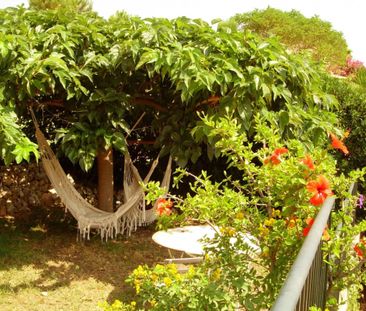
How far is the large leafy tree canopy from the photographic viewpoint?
154 inches

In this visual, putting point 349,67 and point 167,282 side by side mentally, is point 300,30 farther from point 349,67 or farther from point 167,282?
point 167,282

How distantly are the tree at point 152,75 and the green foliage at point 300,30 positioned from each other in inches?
695

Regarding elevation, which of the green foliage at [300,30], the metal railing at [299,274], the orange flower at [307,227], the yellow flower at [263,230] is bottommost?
the yellow flower at [263,230]

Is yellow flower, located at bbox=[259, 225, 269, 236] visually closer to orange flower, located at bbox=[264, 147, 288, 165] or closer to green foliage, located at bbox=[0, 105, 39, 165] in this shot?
orange flower, located at bbox=[264, 147, 288, 165]

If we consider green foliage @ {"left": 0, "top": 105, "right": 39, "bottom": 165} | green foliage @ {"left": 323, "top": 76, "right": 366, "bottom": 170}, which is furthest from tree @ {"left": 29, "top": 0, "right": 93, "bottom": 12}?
green foliage @ {"left": 0, "top": 105, "right": 39, "bottom": 165}

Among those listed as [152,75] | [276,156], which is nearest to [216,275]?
[276,156]

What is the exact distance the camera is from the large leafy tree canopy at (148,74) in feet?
12.9

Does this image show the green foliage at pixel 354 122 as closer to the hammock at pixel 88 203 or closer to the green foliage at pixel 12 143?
the hammock at pixel 88 203

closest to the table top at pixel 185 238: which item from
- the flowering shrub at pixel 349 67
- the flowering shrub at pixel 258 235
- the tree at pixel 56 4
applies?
the flowering shrub at pixel 258 235

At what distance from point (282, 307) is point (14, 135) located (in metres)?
3.05

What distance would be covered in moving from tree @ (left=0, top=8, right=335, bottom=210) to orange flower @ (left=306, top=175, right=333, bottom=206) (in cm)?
179

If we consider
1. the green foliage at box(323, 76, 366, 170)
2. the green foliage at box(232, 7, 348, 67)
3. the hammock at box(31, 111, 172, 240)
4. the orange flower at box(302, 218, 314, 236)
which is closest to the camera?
the orange flower at box(302, 218, 314, 236)

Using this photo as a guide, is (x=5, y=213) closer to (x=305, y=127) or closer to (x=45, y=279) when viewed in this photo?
(x=45, y=279)

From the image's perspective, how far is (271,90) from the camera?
4.09 metres
